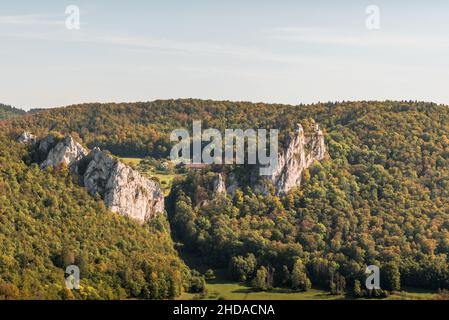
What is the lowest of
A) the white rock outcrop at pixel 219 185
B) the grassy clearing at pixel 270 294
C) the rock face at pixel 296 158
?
the grassy clearing at pixel 270 294

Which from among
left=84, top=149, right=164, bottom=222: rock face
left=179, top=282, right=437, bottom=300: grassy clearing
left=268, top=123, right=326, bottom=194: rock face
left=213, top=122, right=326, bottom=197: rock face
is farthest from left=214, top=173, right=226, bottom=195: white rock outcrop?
left=179, top=282, right=437, bottom=300: grassy clearing

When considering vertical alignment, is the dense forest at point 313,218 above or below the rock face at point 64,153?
below

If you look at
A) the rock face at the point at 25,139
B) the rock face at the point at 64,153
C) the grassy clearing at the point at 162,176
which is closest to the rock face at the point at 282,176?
the grassy clearing at the point at 162,176

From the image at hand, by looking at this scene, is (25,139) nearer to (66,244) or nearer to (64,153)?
(64,153)

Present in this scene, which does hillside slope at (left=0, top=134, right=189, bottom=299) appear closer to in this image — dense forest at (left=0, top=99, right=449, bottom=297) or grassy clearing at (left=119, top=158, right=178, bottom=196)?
dense forest at (left=0, top=99, right=449, bottom=297)

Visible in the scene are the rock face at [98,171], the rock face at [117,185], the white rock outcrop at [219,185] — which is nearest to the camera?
the rock face at [98,171]

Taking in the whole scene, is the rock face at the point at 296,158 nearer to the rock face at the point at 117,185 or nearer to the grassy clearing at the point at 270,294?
the rock face at the point at 117,185

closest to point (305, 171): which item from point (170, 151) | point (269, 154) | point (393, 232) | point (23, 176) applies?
point (269, 154)
